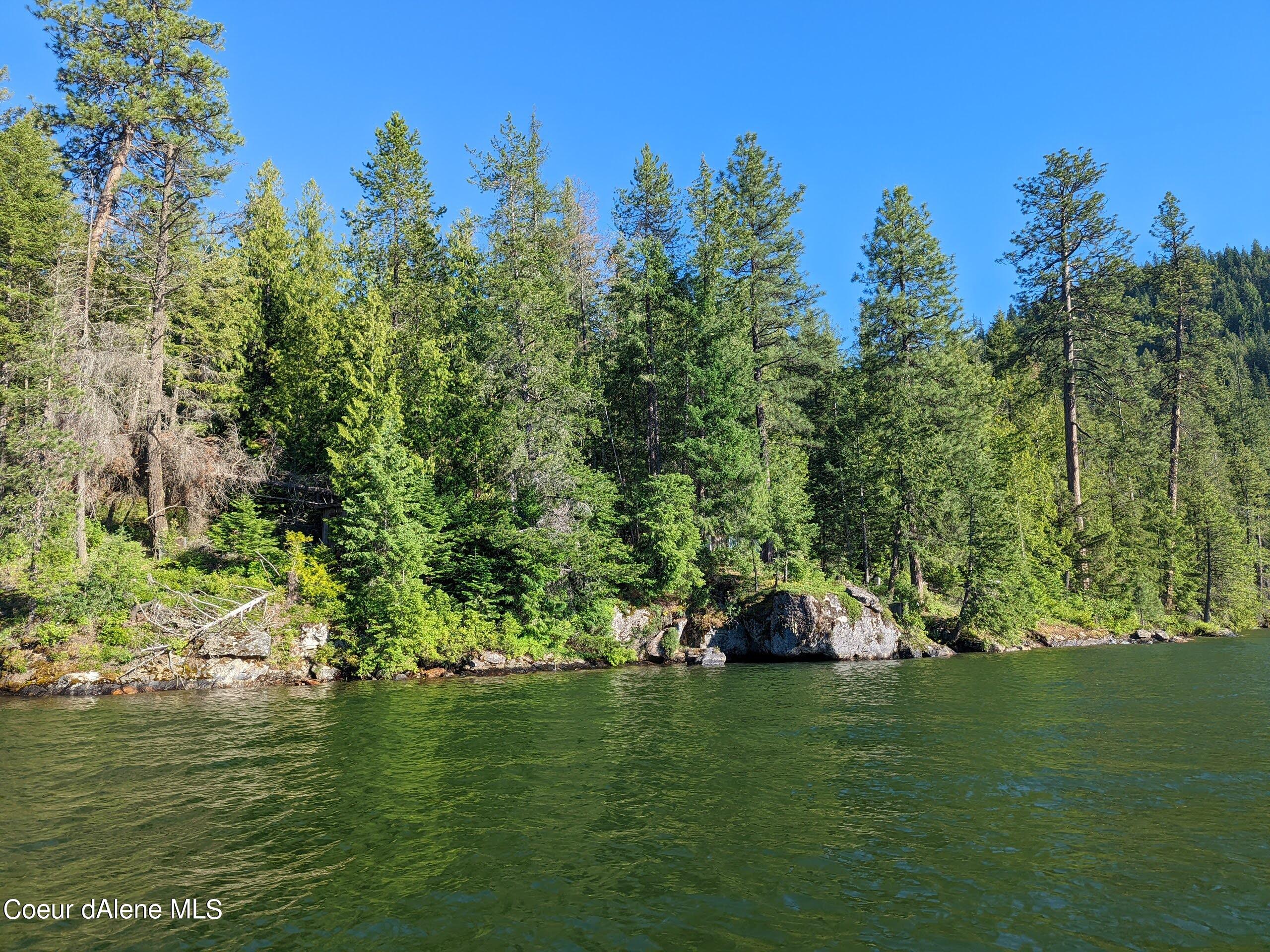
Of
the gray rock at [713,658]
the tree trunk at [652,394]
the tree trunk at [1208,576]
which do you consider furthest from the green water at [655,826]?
the tree trunk at [1208,576]

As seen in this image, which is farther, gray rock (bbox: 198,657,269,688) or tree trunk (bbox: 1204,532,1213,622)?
tree trunk (bbox: 1204,532,1213,622)

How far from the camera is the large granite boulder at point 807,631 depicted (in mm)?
29312

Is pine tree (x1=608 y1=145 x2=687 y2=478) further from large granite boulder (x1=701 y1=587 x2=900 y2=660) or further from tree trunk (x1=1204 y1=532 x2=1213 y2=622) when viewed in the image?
tree trunk (x1=1204 y1=532 x2=1213 y2=622)

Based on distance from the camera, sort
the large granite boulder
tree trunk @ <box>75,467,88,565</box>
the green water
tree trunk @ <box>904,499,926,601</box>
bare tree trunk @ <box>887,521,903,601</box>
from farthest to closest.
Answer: bare tree trunk @ <box>887,521,903,601</box> < tree trunk @ <box>904,499,926,601</box> < the large granite boulder < tree trunk @ <box>75,467,88,565</box> < the green water

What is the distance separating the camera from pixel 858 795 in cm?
Answer: 988

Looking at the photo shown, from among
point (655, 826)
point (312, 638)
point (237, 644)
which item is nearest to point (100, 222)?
point (237, 644)

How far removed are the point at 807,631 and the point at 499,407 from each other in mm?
17801

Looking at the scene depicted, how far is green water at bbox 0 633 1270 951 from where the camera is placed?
6.20 m

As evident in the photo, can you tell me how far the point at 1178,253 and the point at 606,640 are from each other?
5081 centimetres

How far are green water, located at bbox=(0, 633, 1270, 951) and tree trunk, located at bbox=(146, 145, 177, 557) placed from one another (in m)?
13.6

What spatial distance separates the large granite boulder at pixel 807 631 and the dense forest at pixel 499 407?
1.95 m

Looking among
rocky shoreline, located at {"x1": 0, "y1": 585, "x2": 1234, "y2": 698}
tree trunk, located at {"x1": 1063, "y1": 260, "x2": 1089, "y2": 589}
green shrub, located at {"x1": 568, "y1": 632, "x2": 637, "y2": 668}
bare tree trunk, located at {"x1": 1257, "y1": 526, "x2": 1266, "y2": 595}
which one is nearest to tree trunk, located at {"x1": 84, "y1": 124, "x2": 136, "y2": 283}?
rocky shoreline, located at {"x1": 0, "y1": 585, "x2": 1234, "y2": 698}

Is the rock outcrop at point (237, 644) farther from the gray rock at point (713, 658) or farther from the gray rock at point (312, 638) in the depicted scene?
the gray rock at point (713, 658)

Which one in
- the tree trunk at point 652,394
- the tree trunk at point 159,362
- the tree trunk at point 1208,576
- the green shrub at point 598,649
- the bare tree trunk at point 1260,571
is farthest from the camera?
the bare tree trunk at point 1260,571
